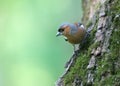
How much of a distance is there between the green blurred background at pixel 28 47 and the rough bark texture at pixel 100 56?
7639 mm

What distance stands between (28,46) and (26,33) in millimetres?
478

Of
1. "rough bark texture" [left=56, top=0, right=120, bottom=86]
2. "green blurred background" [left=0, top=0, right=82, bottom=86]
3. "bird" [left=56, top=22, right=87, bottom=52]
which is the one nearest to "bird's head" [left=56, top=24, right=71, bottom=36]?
"bird" [left=56, top=22, right=87, bottom=52]

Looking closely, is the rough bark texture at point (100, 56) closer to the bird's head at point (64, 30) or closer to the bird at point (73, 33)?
the bird at point (73, 33)

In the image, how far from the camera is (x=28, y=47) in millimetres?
13312

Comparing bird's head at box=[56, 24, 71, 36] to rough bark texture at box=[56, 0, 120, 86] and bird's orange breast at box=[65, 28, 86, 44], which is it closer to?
bird's orange breast at box=[65, 28, 86, 44]

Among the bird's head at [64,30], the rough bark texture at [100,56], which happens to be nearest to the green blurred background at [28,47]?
the bird's head at [64,30]

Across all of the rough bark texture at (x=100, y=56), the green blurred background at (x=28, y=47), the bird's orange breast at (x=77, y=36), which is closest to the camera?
the rough bark texture at (x=100, y=56)

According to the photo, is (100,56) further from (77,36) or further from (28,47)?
(28,47)

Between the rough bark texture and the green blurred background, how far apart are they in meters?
7.64

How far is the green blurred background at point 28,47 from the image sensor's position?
12.8 metres

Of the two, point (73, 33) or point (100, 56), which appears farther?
point (73, 33)

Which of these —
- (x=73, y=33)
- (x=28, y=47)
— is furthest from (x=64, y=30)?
(x=28, y=47)

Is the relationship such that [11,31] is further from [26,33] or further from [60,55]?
[60,55]

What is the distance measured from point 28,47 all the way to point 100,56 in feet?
30.0
